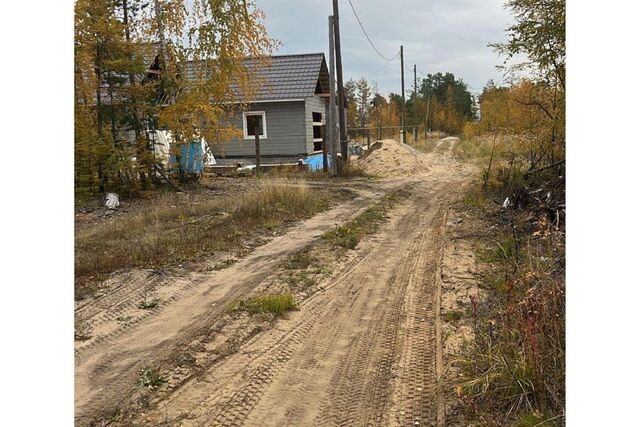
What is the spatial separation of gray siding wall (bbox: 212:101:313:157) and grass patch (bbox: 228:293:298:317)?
1567cm

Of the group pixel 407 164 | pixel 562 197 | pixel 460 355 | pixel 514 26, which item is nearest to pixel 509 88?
pixel 514 26

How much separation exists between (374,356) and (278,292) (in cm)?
181

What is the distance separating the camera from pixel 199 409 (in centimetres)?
324

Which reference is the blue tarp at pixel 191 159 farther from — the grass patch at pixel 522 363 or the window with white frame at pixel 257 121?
the grass patch at pixel 522 363

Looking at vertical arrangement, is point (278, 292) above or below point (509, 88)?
below

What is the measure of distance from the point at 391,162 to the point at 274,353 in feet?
52.2

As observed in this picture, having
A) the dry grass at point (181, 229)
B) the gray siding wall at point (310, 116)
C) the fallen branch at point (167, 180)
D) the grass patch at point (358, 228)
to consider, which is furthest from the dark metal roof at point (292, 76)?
the grass patch at point (358, 228)

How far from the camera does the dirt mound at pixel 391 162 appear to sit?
18891 millimetres

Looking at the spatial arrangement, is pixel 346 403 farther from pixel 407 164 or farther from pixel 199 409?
pixel 407 164

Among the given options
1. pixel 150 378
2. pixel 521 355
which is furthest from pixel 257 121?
pixel 521 355

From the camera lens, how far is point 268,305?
4.97 m

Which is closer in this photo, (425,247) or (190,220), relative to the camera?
(425,247)
